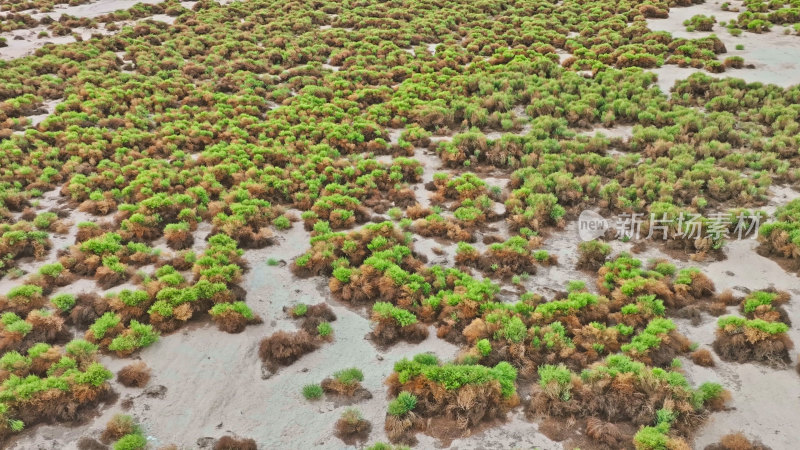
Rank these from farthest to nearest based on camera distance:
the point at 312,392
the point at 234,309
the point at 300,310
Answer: the point at 300,310
the point at 234,309
the point at 312,392

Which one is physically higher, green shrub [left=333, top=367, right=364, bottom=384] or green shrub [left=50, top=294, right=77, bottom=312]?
green shrub [left=50, top=294, right=77, bottom=312]

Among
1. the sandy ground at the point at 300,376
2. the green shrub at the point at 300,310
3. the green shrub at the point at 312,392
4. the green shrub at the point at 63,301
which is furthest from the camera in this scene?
the green shrub at the point at 300,310

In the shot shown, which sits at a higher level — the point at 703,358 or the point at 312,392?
the point at 312,392

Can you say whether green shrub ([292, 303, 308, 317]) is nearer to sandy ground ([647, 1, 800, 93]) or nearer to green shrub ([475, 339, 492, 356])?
green shrub ([475, 339, 492, 356])

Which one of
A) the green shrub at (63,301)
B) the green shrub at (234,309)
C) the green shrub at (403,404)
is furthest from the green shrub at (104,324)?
the green shrub at (403,404)

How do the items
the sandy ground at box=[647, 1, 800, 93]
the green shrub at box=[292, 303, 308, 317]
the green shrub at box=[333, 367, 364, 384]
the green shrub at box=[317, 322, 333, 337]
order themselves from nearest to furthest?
1. the green shrub at box=[333, 367, 364, 384]
2. the green shrub at box=[317, 322, 333, 337]
3. the green shrub at box=[292, 303, 308, 317]
4. the sandy ground at box=[647, 1, 800, 93]

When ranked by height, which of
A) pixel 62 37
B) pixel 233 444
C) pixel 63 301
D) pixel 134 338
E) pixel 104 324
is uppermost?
pixel 62 37

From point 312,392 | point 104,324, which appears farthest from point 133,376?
point 312,392

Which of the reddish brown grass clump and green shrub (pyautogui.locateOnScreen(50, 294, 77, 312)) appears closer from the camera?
the reddish brown grass clump

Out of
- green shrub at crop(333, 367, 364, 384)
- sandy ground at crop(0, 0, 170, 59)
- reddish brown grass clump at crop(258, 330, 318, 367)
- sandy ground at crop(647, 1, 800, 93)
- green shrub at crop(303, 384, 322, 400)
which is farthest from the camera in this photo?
sandy ground at crop(0, 0, 170, 59)

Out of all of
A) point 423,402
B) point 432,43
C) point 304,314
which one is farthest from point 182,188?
point 432,43

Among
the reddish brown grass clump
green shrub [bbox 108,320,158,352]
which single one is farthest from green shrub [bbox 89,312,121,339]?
the reddish brown grass clump

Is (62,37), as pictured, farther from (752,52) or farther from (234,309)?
(752,52)

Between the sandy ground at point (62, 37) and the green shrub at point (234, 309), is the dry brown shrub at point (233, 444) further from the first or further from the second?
the sandy ground at point (62, 37)
